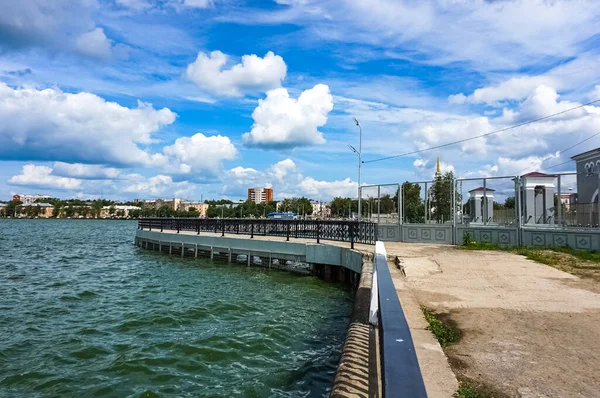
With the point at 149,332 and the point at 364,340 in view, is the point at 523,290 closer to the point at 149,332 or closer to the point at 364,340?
the point at 364,340

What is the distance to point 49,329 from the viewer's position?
1016cm

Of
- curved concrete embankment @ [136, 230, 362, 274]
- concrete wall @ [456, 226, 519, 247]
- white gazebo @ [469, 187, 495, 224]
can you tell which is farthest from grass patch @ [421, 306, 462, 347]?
white gazebo @ [469, 187, 495, 224]

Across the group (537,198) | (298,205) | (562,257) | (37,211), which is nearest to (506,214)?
(537,198)

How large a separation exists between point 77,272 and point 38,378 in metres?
15.7

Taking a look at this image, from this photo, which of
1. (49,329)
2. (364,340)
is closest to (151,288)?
(49,329)

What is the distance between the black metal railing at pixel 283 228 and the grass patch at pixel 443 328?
10.6 metres

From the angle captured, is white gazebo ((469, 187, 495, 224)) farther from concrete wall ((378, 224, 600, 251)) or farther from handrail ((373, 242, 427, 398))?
handrail ((373, 242, 427, 398))

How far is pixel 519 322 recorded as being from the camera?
652cm

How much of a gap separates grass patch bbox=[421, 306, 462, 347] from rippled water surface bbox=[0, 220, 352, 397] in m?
2.13

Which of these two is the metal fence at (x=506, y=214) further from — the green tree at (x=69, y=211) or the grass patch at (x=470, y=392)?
the green tree at (x=69, y=211)

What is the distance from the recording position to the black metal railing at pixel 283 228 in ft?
64.5

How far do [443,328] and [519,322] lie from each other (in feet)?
5.16

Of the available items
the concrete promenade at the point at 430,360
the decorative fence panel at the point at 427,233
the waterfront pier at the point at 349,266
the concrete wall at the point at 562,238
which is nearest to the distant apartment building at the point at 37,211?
the waterfront pier at the point at 349,266

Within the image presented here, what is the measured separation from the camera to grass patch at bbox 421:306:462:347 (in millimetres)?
5535
